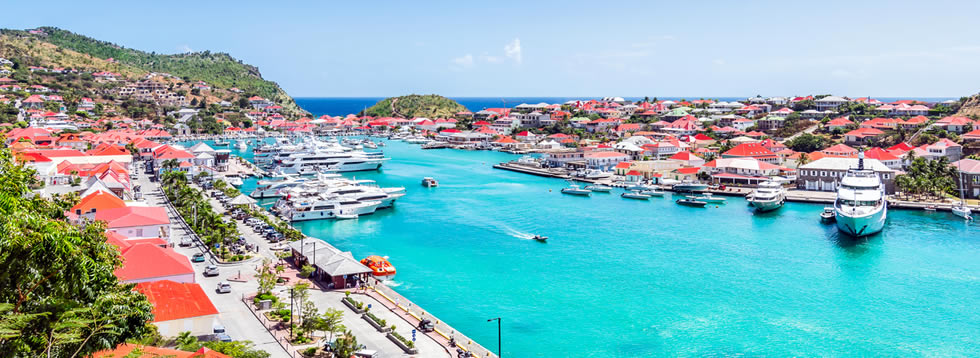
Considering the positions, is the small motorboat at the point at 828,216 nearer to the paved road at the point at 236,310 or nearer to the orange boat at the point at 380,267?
the orange boat at the point at 380,267

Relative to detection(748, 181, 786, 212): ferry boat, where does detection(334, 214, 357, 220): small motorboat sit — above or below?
below

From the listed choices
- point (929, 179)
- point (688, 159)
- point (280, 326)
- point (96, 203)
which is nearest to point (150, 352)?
point (280, 326)

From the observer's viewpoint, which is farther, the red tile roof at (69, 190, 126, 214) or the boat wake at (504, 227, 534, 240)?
the boat wake at (504, 227, 534, 240)

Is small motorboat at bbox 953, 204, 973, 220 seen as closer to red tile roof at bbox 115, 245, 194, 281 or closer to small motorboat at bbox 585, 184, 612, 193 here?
small motorboat at bbox 585, 184, 612, 193

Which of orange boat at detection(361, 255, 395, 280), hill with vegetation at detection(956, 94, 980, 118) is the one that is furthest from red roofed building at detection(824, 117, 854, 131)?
orange boat at detection(361, 255, 395, 280)

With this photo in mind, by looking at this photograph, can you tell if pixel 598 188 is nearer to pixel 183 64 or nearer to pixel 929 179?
pixel 929 179

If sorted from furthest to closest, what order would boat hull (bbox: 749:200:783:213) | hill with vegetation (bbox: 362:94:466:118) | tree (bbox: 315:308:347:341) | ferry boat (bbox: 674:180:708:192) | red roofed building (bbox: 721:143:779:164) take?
hill with vegetation (bbox: 362:94:466:118)
red roofed building (bbox: 721:143:779:164)
ferry boat (bbox: 674:180:708:192)
boat hull (bbox: 749:200:783:213)
tree (bbox: 315:308:347:341)

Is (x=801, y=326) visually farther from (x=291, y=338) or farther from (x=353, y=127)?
(x=353, y=127)
